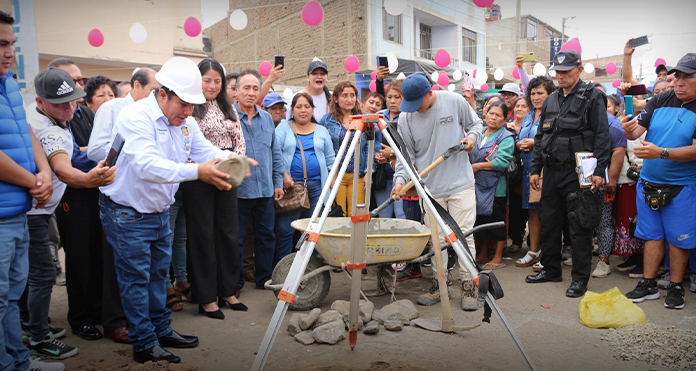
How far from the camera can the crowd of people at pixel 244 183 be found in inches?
110

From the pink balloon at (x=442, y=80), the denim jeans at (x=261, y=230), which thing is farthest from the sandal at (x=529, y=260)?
the pink balloon at (x=442, y=80)

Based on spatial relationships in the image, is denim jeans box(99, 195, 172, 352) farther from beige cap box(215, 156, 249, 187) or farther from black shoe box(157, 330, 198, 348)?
beige cap box(215, 156, 249, 187)

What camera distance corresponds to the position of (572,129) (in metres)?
4.44

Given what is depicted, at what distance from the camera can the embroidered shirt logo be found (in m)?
3.01

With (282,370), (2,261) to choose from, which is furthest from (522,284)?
(2,261)

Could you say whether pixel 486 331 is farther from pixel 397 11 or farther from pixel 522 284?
pixel 397 11

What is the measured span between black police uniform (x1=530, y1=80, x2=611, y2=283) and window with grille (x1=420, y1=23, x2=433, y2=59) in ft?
52.4

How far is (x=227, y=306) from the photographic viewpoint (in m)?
4.29

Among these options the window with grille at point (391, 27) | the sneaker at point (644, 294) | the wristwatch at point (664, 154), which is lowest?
the sneaker at point (644, 294)

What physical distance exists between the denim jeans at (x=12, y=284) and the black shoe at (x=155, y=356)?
614 mm

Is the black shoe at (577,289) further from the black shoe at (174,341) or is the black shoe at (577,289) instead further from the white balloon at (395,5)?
the white balloon at (395,5)

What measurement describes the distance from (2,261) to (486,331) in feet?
10.6

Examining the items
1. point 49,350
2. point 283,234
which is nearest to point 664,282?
point 283,234

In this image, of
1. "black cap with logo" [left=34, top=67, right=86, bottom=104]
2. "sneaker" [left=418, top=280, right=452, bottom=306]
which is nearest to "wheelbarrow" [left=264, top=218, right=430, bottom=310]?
"sneaker" [left=418, top=280, right=452, bottom=306]
